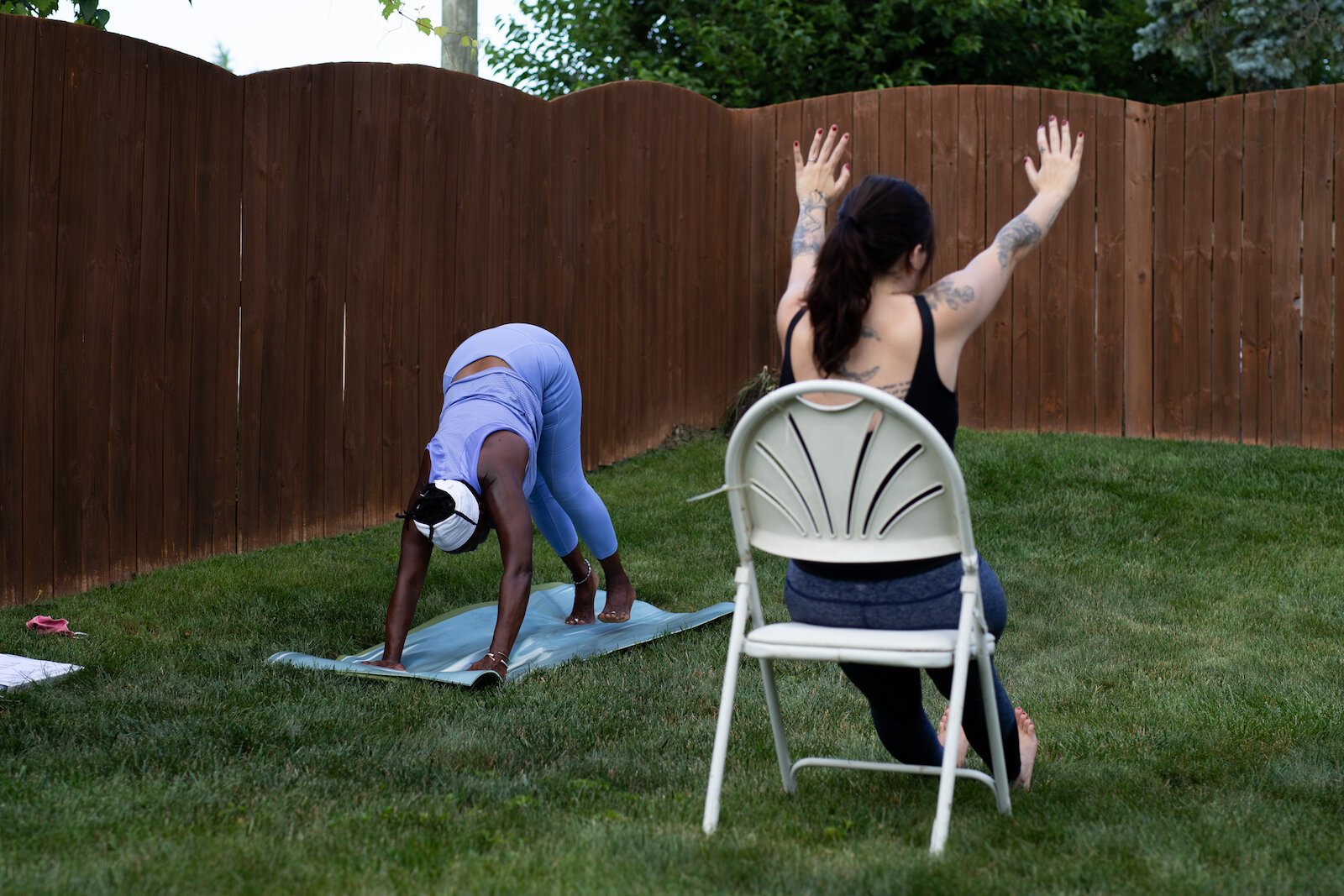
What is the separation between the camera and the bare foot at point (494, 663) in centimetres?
446

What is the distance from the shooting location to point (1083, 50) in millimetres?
13836

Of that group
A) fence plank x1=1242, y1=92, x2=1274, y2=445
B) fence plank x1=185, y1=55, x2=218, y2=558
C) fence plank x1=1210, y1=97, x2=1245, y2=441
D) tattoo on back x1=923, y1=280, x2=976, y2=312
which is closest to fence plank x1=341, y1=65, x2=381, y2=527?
fence plank x1=185, y1=55, x2=218, y2=558

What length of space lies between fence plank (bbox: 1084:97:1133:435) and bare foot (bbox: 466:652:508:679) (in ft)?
17.9

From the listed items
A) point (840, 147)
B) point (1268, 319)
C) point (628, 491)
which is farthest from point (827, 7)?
point (840, 147)

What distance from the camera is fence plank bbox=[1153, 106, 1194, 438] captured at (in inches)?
334

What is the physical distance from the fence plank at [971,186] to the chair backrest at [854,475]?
623cm

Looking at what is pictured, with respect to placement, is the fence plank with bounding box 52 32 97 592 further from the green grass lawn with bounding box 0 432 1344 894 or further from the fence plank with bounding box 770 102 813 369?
the fence plank with bounding box 770 102 813 369

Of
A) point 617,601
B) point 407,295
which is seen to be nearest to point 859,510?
point 617,601

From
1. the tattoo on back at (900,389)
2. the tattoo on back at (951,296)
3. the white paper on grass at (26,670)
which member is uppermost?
the tattoo on back at (951,296)

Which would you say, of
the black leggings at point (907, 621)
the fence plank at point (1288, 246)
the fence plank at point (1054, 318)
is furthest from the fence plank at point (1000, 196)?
the black leggings at point (907, 621)

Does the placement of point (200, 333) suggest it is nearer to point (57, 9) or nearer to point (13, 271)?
point (13, 271)

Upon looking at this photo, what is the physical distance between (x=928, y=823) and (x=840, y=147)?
1557 millimetres

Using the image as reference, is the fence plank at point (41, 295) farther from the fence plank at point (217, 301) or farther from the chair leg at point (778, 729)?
the chair leg at point (778, 729)

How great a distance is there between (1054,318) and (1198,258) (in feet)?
3.00
